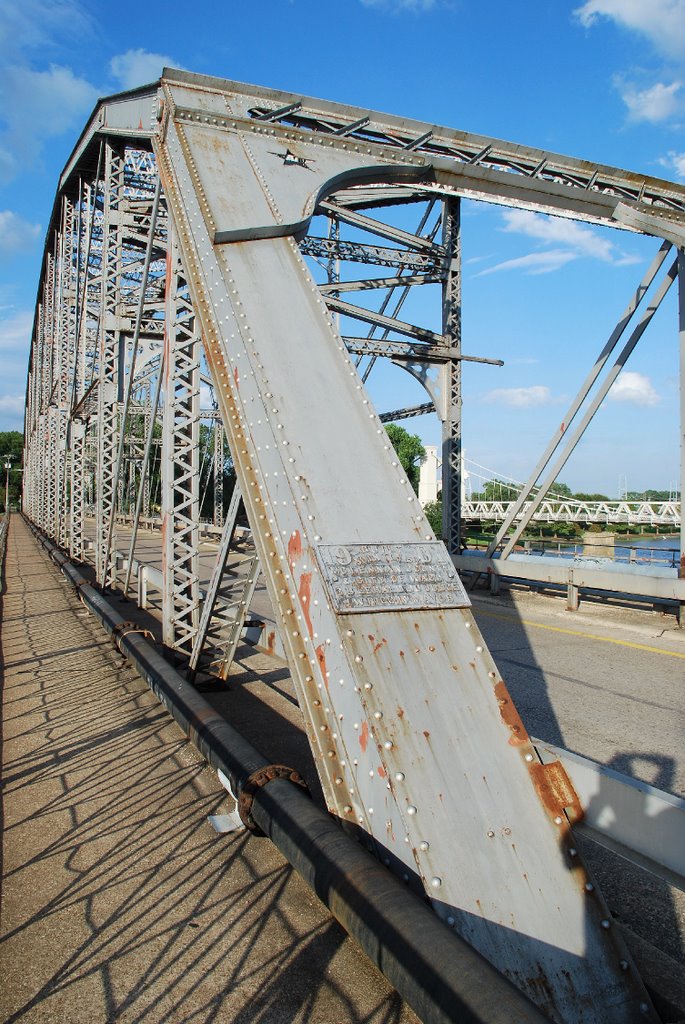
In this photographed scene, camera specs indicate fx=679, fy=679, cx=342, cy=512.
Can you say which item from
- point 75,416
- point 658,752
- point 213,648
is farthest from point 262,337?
point 75,416

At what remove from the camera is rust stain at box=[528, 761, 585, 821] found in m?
2.92

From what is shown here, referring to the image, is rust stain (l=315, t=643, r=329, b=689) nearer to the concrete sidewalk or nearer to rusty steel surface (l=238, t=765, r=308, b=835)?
rusty steel surface (l=238, t=765, r=308, b=835)

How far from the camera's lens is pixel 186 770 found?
5.23 meters

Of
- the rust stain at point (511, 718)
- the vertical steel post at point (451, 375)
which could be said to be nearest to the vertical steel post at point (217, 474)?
the vertical steel post at point (451, 375)

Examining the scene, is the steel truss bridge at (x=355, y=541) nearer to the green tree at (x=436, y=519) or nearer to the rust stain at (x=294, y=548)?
the rust stain at (x=294, y=548)

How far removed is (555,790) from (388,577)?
4.01 ft

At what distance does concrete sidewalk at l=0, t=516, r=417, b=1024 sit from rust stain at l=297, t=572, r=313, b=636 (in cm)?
146

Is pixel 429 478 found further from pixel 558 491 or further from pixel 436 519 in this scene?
pixel 436 519

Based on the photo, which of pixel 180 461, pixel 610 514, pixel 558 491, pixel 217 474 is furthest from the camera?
pixel 558 491

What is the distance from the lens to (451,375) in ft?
59.5

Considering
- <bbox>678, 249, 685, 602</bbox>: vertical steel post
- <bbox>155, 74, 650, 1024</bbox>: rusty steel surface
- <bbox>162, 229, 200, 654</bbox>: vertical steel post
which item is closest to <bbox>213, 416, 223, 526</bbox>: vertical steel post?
<bbox>678, 249, 685, 602</bbox>: vertical steel post

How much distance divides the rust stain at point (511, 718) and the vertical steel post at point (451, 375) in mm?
14874

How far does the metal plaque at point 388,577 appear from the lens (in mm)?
3318

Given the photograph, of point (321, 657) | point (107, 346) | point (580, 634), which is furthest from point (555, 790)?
point (107, 346)
